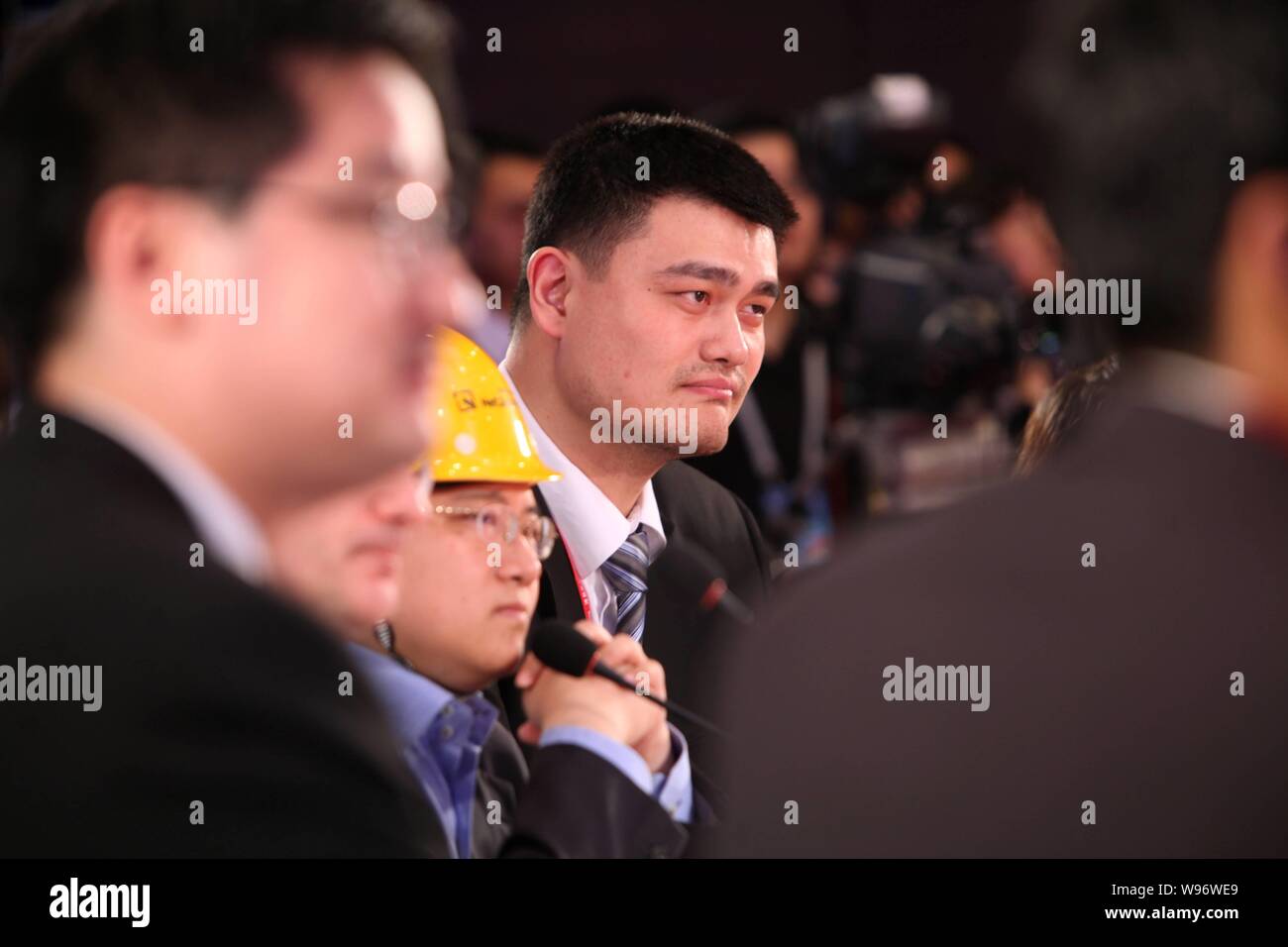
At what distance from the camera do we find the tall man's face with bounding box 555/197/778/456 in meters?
2.37

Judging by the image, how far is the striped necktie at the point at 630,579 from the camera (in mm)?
2217

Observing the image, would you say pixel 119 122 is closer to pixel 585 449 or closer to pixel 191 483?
pixel 191 483

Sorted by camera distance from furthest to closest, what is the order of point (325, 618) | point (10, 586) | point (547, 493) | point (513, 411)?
point (547, 493), point (513, 411), point (325, 618), point (10, 586)

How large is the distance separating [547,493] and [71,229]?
0.96m

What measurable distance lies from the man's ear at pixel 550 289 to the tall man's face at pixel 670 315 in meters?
0.01

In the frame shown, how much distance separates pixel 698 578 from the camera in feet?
7.51

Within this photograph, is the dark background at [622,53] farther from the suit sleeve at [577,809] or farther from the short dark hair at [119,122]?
the suit sleeve at [577,809]

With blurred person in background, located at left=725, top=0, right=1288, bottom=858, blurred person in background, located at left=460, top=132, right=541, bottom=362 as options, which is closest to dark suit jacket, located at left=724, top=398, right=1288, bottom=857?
blurred person in background, located at left=725, top=0, right=1288, bottom=858

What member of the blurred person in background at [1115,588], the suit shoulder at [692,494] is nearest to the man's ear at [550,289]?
the suit shoulder at [692,494]

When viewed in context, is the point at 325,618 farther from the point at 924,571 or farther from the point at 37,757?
the point at 924,571

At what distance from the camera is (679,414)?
2391 mm

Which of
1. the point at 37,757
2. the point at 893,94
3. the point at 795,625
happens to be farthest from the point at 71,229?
the point at 893,94

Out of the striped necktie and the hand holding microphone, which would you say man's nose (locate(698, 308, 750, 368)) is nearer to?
the striped necktie

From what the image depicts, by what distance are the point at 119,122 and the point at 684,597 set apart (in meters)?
1.09
